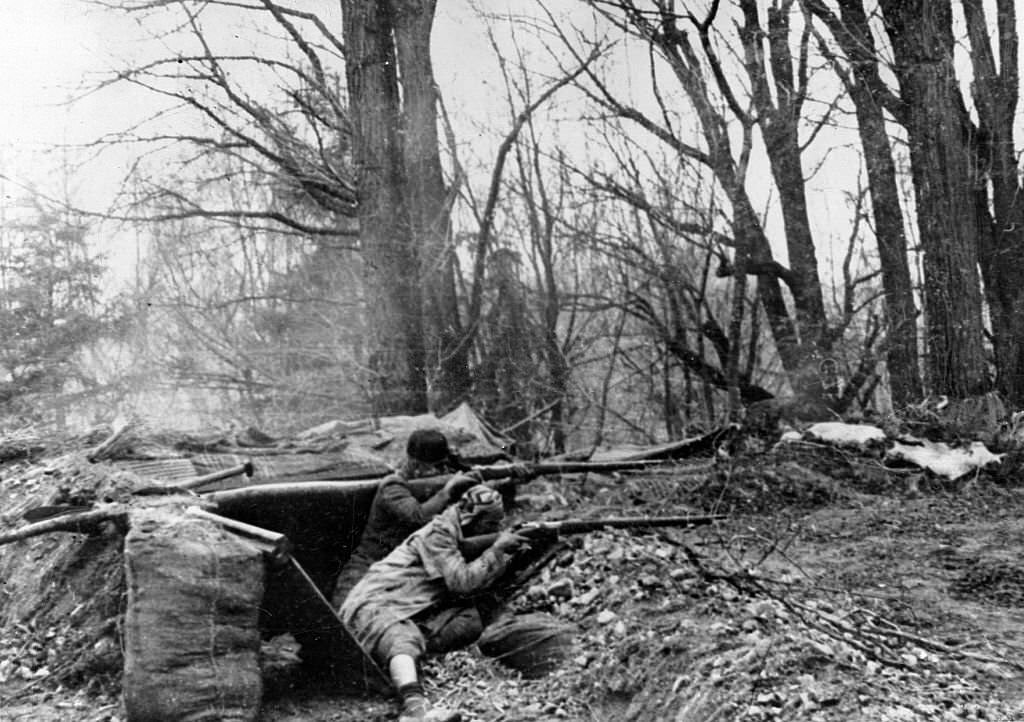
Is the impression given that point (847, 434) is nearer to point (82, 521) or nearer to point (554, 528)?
point (554, 528)

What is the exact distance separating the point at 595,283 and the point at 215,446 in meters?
6.03

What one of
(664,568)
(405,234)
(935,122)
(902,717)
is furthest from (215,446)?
(935,122)

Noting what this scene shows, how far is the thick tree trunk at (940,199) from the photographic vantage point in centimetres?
923

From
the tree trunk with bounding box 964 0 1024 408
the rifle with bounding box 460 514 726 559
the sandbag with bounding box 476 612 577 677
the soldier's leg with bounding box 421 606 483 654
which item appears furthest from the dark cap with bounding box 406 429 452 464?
the tree trunk with bounding box 964 0 1024 408

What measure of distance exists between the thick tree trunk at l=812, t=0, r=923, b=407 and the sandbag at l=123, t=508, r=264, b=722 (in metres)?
7.36

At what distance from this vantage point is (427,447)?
6555mm

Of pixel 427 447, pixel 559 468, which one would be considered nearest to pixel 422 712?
pixel 427 447

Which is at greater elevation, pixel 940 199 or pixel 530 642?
pixel 940 199

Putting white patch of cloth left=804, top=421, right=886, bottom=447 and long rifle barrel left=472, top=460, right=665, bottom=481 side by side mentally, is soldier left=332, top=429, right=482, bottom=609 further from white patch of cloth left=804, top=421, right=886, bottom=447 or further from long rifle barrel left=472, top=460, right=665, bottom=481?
white patch of cloth left=804, top=421, right=886, bottom=447

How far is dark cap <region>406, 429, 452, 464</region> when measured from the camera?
655 cm

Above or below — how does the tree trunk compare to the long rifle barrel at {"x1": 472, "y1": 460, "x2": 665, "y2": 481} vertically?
above

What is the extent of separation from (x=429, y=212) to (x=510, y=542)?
7.24m

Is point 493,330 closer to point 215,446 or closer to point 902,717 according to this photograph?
point 215,446

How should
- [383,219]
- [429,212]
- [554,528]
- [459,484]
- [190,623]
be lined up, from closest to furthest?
1. [190,623]
2. [554,528]
3. [459,484]
4. [383,219]
5. [429,212]
